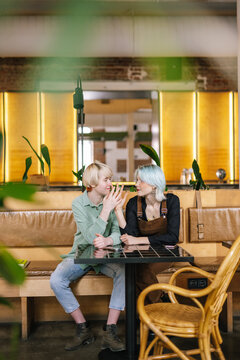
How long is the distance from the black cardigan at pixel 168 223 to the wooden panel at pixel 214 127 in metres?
4.29

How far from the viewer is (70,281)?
8.36 feet

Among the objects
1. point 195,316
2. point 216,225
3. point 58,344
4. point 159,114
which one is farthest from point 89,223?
point 159,114

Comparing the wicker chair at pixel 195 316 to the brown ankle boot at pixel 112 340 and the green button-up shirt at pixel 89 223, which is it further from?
the green button-up shirt at pixel 89 223

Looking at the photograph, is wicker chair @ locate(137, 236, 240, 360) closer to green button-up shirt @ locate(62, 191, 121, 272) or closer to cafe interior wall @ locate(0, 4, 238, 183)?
green button-up shirt @ locate(62, 191, 121, 272)

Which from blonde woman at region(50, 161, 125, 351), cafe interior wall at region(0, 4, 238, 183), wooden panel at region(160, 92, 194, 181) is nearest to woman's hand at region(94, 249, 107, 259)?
blonde woman at region(50, 161, 125, 351)

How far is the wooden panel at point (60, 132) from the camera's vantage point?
6547mm

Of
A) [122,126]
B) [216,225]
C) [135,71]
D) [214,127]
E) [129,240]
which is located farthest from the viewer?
[122,126]

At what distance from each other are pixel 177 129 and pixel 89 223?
4493mm

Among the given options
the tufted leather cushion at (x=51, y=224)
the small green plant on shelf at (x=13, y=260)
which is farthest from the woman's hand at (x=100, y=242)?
the small green plant on shelf at (x=13, y=260)

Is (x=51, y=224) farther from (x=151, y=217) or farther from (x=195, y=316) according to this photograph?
(x=195, y=316)

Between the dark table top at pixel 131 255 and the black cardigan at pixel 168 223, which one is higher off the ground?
the black cardigan at pixel 168 223

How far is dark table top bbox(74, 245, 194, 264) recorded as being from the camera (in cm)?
191

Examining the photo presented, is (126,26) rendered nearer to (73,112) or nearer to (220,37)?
(220,37)

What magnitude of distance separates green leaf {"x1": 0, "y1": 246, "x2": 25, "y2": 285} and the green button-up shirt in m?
2.01
